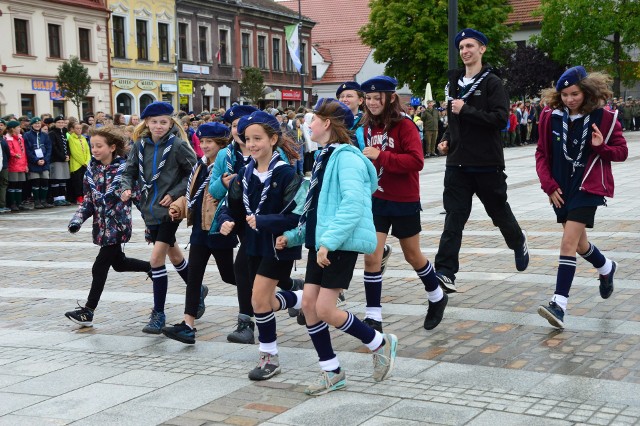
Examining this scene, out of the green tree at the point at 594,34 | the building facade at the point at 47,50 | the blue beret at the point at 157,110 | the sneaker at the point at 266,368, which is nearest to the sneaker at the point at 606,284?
the sneaker at the point at 266,368

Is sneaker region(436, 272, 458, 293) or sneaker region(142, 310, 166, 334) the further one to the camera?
sneaker region(436, 272, 458, 293)

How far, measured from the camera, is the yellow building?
145 ft

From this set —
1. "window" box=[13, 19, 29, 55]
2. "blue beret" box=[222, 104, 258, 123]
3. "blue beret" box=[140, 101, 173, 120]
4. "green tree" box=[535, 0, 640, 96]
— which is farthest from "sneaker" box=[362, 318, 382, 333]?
"green tree" box=[535, 0, 640, 96]

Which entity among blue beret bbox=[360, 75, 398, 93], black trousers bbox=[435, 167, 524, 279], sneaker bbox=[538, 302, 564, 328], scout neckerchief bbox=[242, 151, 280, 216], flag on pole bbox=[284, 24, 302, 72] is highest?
flag on pole bbox=[284, 24, 302, 72]

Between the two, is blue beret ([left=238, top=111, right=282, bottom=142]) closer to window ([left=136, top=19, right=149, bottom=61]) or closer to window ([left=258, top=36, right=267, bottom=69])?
window ([left=136, top=19, right=149, bottom=61])

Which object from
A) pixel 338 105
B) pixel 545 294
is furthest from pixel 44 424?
pixel 545 294

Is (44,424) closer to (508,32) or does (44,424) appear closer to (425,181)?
(425,181)

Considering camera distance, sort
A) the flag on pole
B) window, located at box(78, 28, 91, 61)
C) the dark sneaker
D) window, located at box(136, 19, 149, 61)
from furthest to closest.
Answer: window, located at box(136, 19, 149, 61), window, located at box(78, 28, 91, 61), the flag on pole, the dark sneaker

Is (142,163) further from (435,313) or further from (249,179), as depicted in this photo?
(435,313)

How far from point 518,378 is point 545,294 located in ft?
8.21

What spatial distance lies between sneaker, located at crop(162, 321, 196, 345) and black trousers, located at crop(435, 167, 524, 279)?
2215 millimetres

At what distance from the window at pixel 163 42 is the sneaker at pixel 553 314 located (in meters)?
43.4

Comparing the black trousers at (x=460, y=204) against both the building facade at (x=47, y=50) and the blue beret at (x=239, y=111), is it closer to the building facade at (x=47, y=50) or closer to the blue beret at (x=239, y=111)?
the blue beret at (x=239, y=111)

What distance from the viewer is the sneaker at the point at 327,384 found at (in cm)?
522
